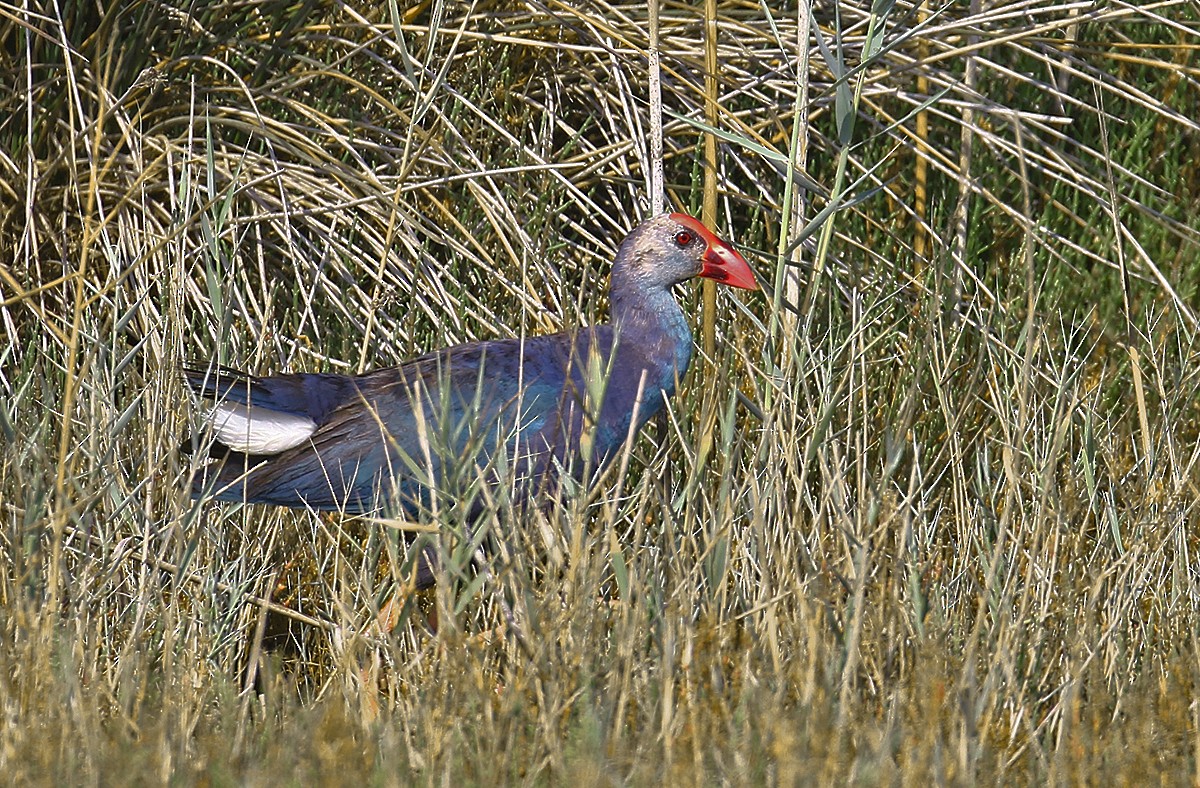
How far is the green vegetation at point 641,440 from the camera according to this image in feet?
7.39

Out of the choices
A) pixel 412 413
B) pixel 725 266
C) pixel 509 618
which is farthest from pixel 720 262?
pixel 509 618

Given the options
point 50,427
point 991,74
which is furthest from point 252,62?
point 991,74

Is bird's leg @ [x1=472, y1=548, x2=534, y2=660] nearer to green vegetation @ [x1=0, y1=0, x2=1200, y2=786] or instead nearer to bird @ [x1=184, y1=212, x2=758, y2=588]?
green vegetation @ [x1=0, y1=0, x2=1200, y2=786]

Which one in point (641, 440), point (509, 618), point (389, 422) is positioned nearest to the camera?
point (509, 618)

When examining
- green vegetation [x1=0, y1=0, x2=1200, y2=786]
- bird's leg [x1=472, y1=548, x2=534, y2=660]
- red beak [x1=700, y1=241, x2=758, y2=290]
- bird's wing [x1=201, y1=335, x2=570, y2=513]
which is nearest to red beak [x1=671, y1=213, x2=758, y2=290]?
red beak [x1=700, y1=241, x2=758, y2=290]

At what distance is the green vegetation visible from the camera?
2.25 metres

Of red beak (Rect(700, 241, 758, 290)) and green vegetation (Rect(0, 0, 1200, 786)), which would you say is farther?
red beak (Rect(700, 241, 758, 290))

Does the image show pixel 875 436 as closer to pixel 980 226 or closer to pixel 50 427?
pixel 980 226

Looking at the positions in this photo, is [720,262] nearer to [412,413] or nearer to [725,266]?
[725,266]

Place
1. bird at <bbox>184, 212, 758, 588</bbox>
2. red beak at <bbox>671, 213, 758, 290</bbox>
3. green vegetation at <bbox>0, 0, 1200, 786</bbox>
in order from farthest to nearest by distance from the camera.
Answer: red beak at <bbox>671, 213, 758, 290</bbox> → bird at <bbox>184, 212, 758, 588</bbox> → green vegetation at <bbox>0, 0, 1200, 786</bbox>

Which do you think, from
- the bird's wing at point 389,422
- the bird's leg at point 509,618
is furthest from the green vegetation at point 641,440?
the bird's wing at point 389,422

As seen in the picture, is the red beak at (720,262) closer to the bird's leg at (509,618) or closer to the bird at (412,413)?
the bird at (412,413)

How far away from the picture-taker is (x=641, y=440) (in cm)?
366

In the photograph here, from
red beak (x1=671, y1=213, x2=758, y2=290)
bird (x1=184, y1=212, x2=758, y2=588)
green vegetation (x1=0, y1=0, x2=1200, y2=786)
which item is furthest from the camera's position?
red beak (x1=671, y1=213, x2=758, y2=290)
